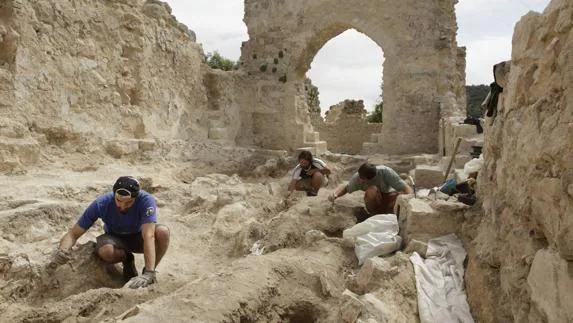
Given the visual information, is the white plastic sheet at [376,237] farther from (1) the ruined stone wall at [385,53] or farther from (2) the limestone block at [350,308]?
(1) the ruined stone wall at [385,53]

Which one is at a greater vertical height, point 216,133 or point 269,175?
point 216,133

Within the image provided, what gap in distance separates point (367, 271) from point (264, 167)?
222 inches

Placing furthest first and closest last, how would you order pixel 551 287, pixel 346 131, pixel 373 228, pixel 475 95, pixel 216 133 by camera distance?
pixel 475 95
pixel 346 131
pixel 216 133
pixel 373 228
pixel 551 287

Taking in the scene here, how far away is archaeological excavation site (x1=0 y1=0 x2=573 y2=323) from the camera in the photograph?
2336 mm

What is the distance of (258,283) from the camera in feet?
9.55

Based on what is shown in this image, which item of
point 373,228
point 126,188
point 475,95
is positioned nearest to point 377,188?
point 373,228

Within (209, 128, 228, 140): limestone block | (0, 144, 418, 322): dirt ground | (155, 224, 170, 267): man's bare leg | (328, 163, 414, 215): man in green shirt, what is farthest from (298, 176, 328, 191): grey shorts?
(209, 128, 228, 140): limestone block

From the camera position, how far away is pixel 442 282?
9.76 ft

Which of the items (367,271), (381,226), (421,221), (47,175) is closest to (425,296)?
(367,271)

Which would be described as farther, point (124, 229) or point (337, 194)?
point (337, 194)

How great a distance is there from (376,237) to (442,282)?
814 millimetres

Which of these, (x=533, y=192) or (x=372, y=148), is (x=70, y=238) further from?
(x=372, y=148)

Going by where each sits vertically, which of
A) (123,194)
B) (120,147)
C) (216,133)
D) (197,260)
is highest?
(216,133)

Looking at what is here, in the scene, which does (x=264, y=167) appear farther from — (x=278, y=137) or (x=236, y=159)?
(x=278, y=137)
